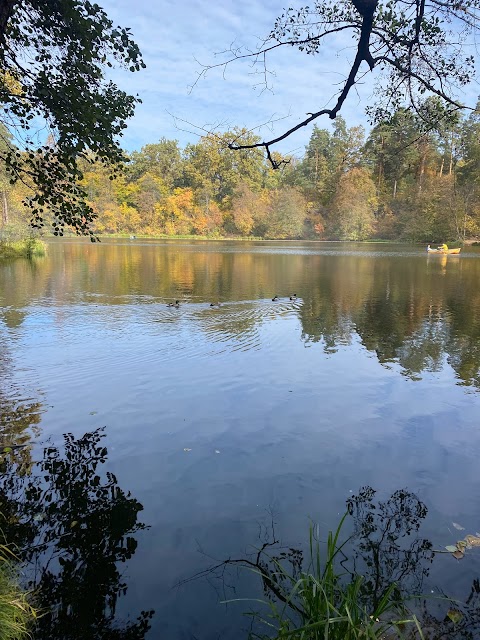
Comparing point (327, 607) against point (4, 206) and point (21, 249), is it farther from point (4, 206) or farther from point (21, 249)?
point (4, 206)

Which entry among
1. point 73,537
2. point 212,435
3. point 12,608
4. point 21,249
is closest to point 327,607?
point 12,608

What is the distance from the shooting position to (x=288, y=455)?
5.71 m

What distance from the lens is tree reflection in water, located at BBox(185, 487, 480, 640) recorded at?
3.25 m

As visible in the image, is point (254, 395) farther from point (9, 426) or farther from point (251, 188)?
point (251, 188)

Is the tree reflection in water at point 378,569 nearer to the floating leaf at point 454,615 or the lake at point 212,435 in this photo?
the floating leaf at point 454,615

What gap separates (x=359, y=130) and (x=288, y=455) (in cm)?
7439

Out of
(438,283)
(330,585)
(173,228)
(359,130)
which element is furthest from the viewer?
(173,228)

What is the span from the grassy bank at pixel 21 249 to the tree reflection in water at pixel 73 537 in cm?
2675

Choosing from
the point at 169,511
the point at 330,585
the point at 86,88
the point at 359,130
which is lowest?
the point at 169,511

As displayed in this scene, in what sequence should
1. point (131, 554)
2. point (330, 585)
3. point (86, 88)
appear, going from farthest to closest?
point (86, 88)
point (131, 554)
point (330, 585)

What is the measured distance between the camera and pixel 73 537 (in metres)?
4.00

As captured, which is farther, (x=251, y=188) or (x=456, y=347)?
(x=251, y=188)

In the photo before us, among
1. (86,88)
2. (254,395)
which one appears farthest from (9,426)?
(86,88)

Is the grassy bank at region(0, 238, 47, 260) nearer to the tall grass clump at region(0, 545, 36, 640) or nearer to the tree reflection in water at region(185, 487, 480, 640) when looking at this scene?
the tall grass clump at region(0, 545, 36, 640)
